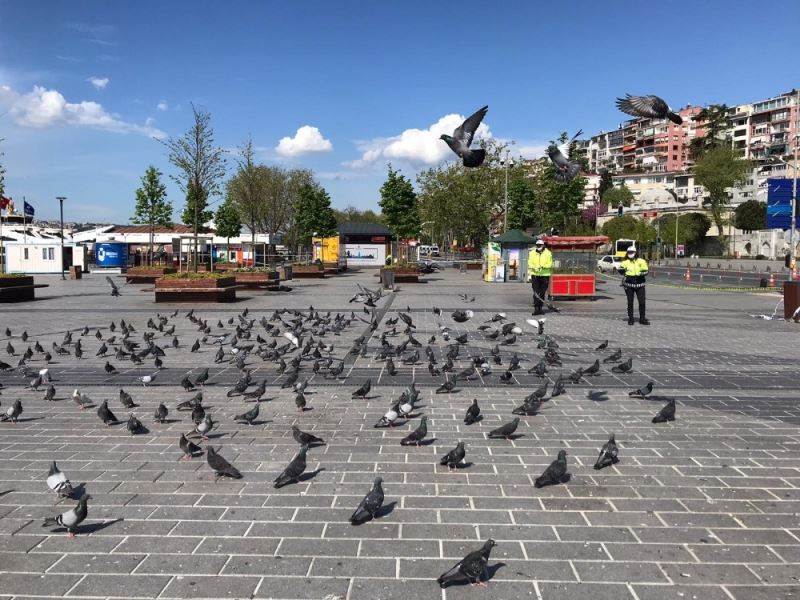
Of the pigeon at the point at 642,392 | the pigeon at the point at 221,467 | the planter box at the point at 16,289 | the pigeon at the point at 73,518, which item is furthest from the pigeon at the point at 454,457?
the planter box at the point at 16,289

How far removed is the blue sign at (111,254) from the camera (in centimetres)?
5447

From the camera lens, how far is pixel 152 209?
4728cm

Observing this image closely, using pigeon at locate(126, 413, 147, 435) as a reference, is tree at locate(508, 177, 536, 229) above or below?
above

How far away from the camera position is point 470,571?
3.42m

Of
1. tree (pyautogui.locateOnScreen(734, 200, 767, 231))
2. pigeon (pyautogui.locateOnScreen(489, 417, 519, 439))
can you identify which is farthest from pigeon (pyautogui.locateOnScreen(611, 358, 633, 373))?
tree (pyautogui.locateOnScreen(734, 200, 767, 231))

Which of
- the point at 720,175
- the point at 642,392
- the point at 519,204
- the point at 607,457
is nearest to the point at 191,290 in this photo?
the point at 642,392

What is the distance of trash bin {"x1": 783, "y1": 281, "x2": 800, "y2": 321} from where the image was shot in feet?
52.1

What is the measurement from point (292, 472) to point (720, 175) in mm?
94501

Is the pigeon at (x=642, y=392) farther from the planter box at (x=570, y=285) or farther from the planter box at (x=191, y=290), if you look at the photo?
the planter box at (x=191, y=290)

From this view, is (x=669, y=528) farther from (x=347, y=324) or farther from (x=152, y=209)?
(x=152, y=209)

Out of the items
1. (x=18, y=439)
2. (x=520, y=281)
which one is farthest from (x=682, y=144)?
(x=18, y=439)

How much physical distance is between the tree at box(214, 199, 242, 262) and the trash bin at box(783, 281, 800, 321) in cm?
5153

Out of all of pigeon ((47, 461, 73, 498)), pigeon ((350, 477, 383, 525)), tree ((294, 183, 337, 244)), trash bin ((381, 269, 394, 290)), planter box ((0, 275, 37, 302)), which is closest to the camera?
pigeon ((350, 477, 383, 525))

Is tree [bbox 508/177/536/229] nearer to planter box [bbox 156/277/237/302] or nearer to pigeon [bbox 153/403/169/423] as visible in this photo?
planter box [bbox 156/277/237/302]
